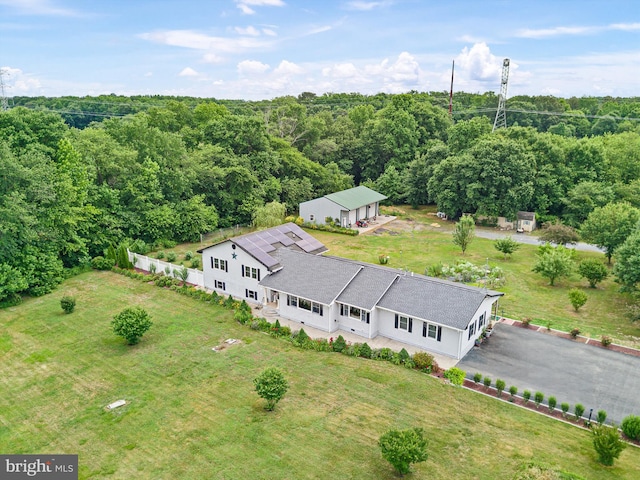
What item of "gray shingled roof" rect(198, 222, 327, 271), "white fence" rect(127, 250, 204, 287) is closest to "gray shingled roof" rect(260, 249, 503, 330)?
"gray shingled roof" rect(198, 222, 327, 271)

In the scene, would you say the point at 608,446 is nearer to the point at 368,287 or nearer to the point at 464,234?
the point at 368,287

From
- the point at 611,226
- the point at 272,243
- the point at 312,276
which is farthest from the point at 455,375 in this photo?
the point at 611,226

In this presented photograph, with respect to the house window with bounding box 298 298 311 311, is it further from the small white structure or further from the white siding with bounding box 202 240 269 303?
the small white structure

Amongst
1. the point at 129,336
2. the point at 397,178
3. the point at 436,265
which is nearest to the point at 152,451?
the point at 129,336

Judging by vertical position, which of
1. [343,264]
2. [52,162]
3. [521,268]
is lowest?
[521,268]

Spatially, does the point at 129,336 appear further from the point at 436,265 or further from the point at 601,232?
the point at 601,232

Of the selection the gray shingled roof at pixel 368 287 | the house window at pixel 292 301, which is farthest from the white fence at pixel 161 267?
the gray shingled roof at pixel 368 287
